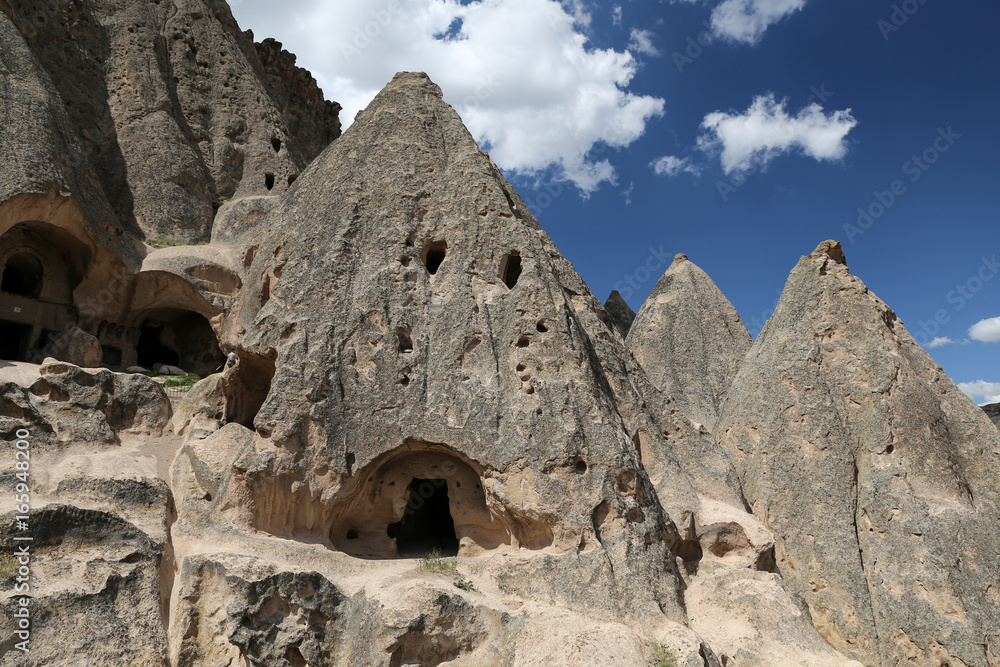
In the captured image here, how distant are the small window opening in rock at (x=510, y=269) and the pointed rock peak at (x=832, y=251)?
5009mm

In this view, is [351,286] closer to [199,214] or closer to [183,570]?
[183,570]

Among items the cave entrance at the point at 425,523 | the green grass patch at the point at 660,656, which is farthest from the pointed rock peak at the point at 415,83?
the green grass patch at the point at 660,656

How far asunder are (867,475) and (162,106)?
1745cm

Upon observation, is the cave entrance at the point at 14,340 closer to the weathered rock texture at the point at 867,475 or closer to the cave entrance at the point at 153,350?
the cave entrance at the point at 153,350

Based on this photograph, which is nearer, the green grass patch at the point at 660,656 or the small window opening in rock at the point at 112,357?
the green grass patch at the point at 660,656

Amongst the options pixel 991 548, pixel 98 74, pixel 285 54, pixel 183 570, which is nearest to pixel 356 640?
pixel 183 570

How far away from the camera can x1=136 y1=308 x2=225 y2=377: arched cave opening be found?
15.6 m

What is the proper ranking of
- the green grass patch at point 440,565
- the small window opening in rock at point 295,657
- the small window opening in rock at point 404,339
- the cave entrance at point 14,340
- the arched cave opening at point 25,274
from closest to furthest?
the small window opening in rock at point 295,657 → the green grass patch at point 440,565 → the small window opening in rock at point 404,339 → the cave entrance at point 14,340 → the arched cave opening at point 25,274

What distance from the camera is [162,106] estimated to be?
16.6m

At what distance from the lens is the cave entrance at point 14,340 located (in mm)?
13070

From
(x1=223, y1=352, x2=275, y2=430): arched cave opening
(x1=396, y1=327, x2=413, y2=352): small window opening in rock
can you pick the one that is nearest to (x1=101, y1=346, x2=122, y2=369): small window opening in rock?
(x1=223, y1=352, x2=275, y2=430): arched cave opening

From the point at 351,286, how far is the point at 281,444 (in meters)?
2.11

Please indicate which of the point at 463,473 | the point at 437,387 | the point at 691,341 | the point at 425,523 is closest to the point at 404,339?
the point at 437,387

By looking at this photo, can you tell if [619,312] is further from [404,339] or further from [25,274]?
[25,274]
